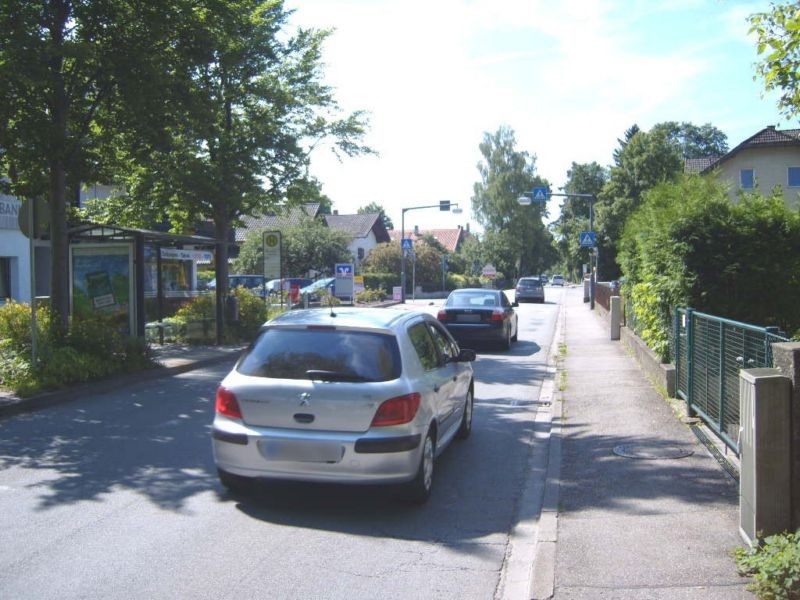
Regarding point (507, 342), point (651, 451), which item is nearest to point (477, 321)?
point (507, 342)

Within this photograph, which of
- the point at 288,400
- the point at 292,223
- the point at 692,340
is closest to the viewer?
the point at 288,400

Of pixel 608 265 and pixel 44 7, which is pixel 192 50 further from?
pixel 608 265

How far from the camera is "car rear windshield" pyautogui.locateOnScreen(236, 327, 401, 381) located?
240 inches

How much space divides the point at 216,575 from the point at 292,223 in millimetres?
52611

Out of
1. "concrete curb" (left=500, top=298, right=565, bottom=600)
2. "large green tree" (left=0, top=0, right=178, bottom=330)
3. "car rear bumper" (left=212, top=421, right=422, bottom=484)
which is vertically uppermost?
"large green tree" (left=0, top=0, right=178, bottom=330)

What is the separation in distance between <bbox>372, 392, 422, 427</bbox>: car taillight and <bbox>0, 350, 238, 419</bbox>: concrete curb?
6.53 m

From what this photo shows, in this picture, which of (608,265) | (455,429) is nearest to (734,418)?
(455,429)

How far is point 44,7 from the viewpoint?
12.3 m

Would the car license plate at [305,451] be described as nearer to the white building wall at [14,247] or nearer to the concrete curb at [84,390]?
the concrete curb at [84,390]

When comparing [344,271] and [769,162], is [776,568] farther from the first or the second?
[769,162]

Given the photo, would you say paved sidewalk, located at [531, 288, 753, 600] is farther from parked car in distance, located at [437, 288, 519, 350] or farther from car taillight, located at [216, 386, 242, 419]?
parked car in distance, located at [437, 288, 519, 350]

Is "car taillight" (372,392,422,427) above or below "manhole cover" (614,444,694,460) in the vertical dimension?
above

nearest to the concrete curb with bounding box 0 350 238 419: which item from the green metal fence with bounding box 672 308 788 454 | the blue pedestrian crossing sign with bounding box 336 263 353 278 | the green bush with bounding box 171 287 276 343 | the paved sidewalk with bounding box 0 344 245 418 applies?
the paved sidewalk with bounding box 0 344 245 418

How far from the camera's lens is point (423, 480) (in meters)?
6.21
